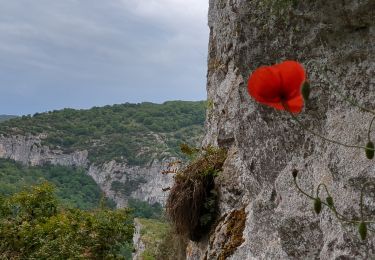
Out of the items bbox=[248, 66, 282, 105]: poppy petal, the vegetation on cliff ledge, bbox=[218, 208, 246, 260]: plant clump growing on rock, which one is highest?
bbox=[248, 66, 282, 105]: poppy petal

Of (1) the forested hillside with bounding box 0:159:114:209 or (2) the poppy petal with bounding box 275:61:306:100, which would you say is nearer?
(2) the poppy petal with bounding box 275:61:306:100

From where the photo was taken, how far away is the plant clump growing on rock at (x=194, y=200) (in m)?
6.54

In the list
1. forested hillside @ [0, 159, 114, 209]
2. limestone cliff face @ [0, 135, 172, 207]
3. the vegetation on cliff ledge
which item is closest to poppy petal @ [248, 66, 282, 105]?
the vegetation on cliff ledge

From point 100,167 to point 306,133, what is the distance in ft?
389

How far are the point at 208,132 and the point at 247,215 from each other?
2.46 metres

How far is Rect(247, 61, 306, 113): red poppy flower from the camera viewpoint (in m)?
1.86

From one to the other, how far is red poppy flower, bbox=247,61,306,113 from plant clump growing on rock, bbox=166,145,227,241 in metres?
4.63

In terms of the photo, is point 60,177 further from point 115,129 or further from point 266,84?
point 266,84

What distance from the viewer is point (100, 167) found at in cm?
12069

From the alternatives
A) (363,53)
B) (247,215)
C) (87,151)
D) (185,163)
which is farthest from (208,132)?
(87,151)

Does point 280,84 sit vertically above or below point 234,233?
above

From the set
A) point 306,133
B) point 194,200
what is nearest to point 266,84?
point 306,133

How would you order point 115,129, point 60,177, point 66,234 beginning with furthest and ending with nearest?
1. point 115,129
2. point 60,177
3. point 66,234

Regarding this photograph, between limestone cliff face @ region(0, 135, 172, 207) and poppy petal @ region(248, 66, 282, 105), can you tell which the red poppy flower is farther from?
limestone cliff face @ region(0, 135, 172, 207)
